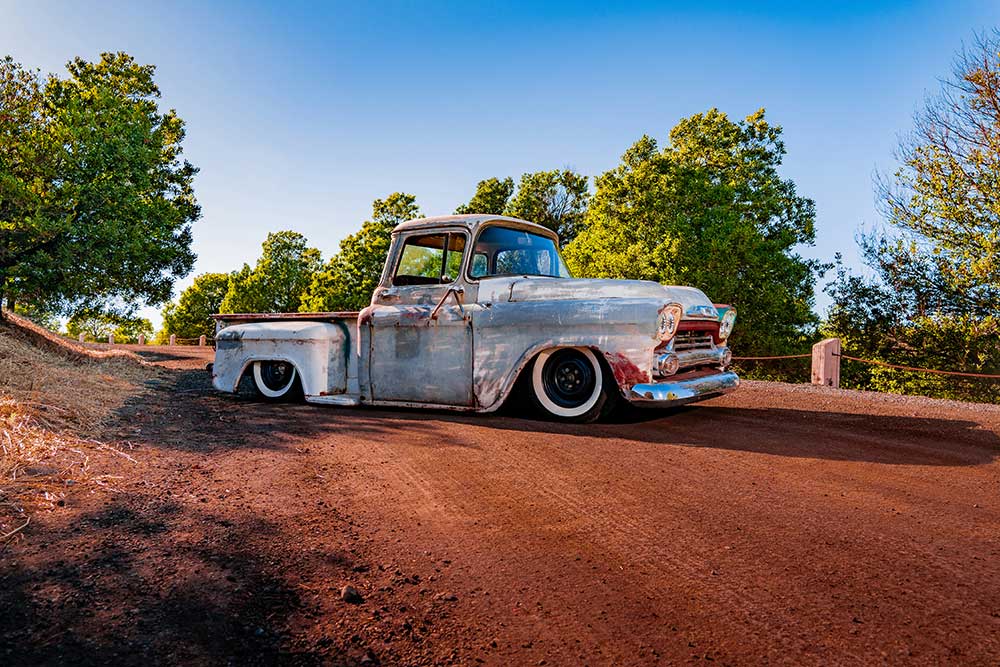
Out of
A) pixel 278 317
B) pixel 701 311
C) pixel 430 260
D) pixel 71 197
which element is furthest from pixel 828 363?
pixel 71 197

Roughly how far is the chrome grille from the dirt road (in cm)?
132

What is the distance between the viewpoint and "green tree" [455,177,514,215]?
145ft

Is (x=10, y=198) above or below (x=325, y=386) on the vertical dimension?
above

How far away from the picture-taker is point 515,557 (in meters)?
2.68

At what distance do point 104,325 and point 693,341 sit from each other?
45.2 meters

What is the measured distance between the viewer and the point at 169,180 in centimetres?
2375

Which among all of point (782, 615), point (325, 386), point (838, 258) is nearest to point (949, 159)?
point (838, 258)

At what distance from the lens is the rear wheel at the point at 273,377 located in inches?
326

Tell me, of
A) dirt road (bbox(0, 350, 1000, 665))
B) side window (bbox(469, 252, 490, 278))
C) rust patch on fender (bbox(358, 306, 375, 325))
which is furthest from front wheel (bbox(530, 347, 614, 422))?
rust patch on fender (bbox(358, 306, 375, 325))

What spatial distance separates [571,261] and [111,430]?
26.8 m

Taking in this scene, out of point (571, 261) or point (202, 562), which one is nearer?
point (202, 562)

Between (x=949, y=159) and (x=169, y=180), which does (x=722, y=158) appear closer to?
(x=949, y=159)

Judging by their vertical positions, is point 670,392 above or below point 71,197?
below

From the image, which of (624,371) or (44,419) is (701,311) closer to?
(624,371)
